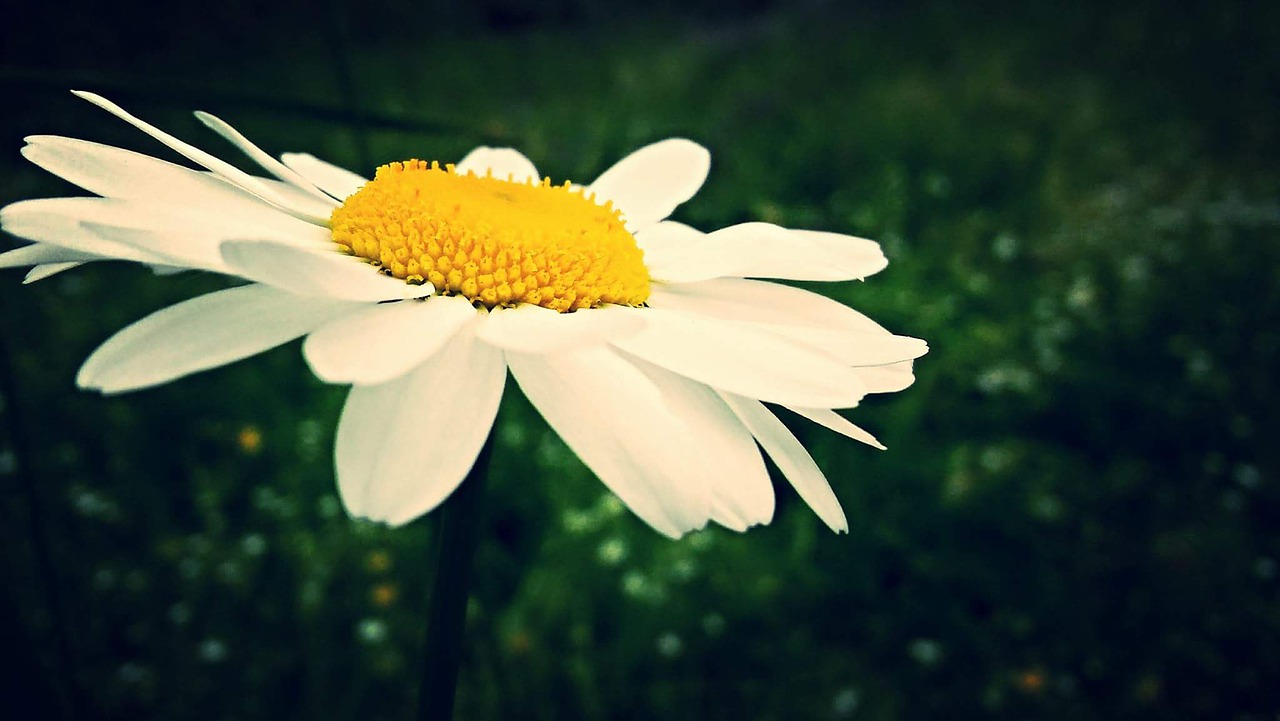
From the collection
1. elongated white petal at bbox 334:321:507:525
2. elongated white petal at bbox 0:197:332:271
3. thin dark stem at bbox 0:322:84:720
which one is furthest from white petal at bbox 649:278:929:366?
thin dark stem at bbox 0:322:84:720

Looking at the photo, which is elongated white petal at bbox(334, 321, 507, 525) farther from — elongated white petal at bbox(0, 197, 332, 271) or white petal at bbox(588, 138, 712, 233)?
white petal at bbox(588, 138, 712, 233)

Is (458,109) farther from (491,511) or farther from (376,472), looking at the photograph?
(376,472)

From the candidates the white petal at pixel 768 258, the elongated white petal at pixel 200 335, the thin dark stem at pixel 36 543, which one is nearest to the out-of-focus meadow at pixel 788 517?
the thin dark stem at pixel 36 543

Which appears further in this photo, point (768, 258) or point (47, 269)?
point (768, 258)

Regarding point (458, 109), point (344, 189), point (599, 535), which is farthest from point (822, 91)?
point (344, 189)

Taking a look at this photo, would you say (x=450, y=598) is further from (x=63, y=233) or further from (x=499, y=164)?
(x=499, y=164)

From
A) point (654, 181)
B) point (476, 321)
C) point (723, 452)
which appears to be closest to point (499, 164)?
point (654, 181)
